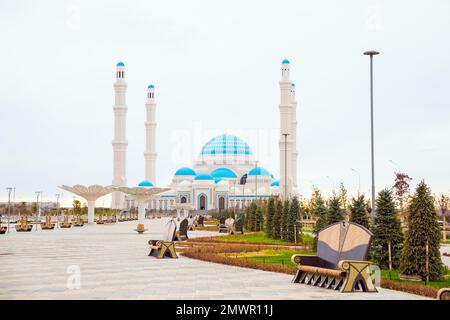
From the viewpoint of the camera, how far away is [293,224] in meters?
22.0

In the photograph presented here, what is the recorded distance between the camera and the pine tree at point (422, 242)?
34.7 ft

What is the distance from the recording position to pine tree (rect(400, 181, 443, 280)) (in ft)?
34.7

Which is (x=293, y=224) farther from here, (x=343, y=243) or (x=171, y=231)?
(x=343, y=243)

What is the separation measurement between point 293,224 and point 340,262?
13506mm

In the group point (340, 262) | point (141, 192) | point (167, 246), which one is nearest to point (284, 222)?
point (167, 246)

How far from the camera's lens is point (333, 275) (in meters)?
8.83

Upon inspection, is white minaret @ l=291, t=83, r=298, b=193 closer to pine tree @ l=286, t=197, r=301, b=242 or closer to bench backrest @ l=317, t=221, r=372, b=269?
pine tree @ l=286, t=197, r=301, b=242

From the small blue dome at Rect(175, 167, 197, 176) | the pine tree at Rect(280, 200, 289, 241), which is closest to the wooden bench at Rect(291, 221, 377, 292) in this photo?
the pine tree at Rect(280, 200, 289, 241)

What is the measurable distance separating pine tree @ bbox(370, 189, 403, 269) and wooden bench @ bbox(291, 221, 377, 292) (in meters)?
3.09

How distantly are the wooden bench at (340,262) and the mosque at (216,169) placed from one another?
53440mm

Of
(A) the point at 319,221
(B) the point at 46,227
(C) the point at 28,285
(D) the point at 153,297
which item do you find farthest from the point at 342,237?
(B) the point at 46,227

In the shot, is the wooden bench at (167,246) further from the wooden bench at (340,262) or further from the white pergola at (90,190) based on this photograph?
the white pergola at (90,190)

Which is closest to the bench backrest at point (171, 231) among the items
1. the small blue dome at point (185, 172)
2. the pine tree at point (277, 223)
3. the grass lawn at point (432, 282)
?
the grass lawn at point (432, 282)
